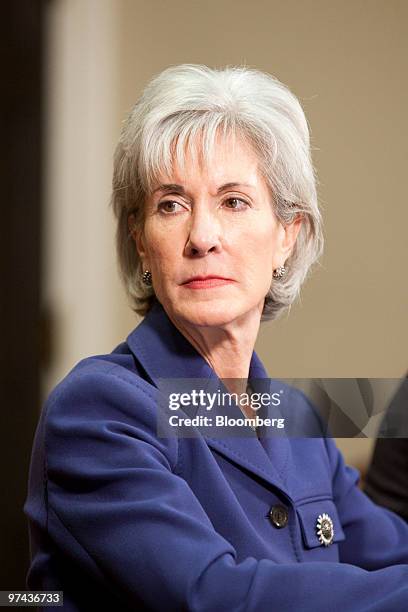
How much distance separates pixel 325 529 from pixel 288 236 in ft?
1.09

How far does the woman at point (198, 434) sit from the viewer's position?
90 cm

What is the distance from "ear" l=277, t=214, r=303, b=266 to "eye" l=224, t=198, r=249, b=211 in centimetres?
7

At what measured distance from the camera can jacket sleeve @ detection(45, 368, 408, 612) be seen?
0.88 metres

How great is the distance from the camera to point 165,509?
0.89 meters

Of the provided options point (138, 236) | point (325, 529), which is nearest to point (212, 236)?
point (138, 236)

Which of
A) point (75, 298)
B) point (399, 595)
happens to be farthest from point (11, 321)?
point (399, 595)

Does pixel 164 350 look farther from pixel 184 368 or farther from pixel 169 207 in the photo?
pixel 169 207

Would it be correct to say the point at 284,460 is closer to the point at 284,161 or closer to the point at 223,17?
the point at 284,161

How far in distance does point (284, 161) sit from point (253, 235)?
0.28 feet

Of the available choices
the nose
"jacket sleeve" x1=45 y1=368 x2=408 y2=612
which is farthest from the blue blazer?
the nose

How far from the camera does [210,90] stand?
1016 mm

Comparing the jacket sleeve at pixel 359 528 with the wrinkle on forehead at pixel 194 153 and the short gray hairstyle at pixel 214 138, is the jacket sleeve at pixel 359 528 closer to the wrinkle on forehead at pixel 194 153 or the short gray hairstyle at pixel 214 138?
the short gray hairstyle at pixel 214 138

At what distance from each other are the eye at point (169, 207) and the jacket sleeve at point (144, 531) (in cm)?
18

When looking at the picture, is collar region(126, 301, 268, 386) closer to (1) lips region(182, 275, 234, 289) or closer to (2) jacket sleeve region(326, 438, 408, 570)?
(1) lips region(182, 275, 234, 289)
